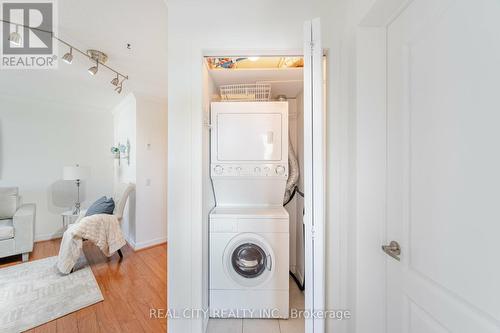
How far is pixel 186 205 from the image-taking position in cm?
134

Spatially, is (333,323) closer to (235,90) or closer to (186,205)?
(186,205)

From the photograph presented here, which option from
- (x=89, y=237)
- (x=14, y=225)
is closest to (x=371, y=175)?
(x=89, y=237)

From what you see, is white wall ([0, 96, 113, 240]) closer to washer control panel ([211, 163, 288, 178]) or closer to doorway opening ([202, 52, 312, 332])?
doorway opening ([202, 52, 312, 332])

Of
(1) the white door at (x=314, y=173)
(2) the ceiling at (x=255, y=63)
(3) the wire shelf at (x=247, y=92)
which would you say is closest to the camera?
(1) the white door at (x=314, y=173)

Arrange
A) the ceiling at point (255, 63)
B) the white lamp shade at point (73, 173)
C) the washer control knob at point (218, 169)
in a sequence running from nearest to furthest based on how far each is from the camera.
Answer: the ceiling at point (255, 63)
the washer control knob at point (218, 169)
the white lamp shade at point (73, 173)

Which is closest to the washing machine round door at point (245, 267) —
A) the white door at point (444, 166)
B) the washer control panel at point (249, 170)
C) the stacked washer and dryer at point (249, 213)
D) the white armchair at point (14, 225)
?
the stacked washer and dryer at point (249, 213)

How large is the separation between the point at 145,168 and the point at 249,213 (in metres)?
2.30

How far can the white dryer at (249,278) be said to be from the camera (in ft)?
5.56

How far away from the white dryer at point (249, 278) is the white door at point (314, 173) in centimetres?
81

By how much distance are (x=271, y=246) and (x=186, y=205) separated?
0.86 metres

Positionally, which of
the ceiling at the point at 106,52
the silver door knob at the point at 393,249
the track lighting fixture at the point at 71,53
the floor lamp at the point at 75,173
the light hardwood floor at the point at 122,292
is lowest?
the light hardwood floor at the point at 122,292

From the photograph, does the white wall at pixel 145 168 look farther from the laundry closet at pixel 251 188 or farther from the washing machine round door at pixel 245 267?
the washing machine round door at pixel 245 267

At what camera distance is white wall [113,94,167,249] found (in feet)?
10.2

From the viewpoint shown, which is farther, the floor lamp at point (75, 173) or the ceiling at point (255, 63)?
the floor lamp at point (75, 173)
